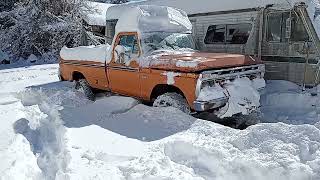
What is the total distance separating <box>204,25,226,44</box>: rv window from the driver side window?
3.77 m

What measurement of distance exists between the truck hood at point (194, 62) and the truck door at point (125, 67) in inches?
24.8

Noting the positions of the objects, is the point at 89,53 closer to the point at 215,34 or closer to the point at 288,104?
the point at 215,34

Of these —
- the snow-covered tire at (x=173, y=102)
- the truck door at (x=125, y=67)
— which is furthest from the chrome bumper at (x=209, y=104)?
the truck door at (x=125, y=67)

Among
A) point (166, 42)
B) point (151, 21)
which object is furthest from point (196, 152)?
point (151, 21)

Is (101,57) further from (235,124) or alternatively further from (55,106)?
(235,124)

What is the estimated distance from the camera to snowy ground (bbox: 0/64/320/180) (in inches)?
166

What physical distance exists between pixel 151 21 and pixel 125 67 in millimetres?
1175

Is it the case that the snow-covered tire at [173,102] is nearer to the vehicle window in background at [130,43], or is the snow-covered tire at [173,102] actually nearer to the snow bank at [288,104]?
the vehicle window in background at [130,43]

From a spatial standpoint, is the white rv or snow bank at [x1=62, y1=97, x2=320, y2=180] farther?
the white rv

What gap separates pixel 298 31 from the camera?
29.7 ft

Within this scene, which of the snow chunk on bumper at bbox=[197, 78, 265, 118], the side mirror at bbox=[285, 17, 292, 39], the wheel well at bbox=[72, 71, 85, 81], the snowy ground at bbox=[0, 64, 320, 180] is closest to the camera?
the snowy ground at bbox=[0, 64, 320, 180]

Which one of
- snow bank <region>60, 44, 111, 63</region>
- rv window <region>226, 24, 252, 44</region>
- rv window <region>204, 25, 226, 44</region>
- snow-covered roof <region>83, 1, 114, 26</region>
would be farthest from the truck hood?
snow-covered roof <region>83, 1, 114, 26</region>

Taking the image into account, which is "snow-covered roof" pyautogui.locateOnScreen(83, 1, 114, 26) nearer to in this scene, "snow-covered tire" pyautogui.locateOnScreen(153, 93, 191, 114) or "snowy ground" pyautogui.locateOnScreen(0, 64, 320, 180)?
"snowy ground" pyautogui.locateOnScreen(0, 64, 320, 180)

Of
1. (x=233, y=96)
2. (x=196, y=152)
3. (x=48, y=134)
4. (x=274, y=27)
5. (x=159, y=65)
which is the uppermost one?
(x=274, y=27)
